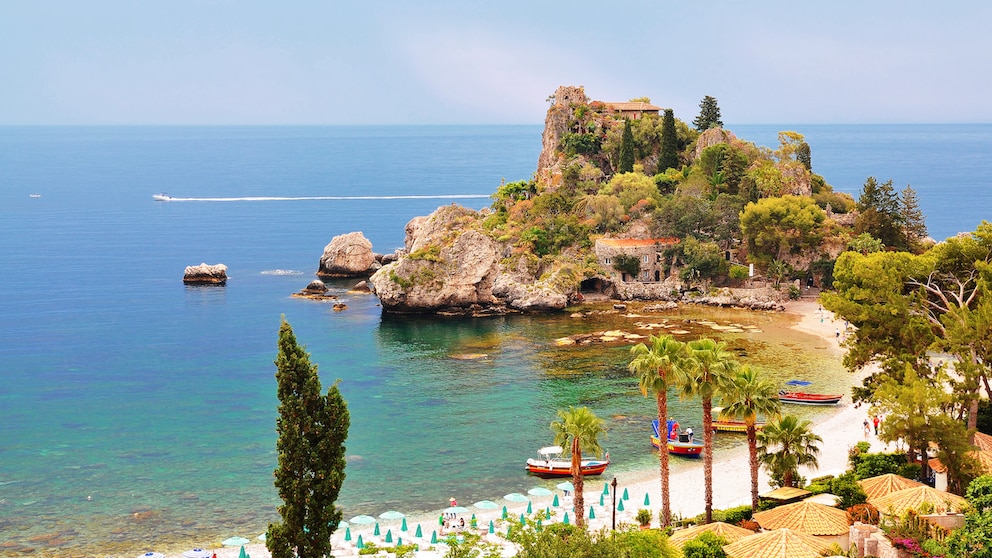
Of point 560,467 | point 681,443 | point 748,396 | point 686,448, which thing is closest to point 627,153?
point 681,443

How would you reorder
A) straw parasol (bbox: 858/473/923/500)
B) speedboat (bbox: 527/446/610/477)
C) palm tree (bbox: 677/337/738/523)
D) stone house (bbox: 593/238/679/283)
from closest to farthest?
palm tree (bbox: 677/337/738/523)
straw parasol (bbox: 858/473/923/500)
speedboat (bbox: 527/446/610/477)
stone house (bbox: 593/238/679/283)

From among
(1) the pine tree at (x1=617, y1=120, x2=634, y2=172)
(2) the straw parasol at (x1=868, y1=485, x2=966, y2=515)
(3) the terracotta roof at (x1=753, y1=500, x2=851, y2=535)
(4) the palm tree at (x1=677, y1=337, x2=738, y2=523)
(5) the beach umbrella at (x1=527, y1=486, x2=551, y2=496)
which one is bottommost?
(5) the beach umbrella at (x1=527, y1=486, x2=551, y2=496)

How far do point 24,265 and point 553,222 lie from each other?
2662 inches

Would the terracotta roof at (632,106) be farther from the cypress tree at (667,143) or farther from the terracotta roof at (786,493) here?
the terracotta roof at (786,493)

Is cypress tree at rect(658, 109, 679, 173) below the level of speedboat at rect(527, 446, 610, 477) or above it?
above

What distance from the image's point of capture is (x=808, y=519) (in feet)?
118

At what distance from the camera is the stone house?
93500 millimetres

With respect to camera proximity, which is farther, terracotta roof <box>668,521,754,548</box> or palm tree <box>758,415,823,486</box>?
palm tree <box>758,415,823,486</box>

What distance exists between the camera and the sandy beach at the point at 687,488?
137 ft

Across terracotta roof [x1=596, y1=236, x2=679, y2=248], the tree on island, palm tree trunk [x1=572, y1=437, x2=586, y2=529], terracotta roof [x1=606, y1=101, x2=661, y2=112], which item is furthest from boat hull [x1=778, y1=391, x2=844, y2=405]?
terracotta roof [x1=606, y1=101, x2=661, y2=112]

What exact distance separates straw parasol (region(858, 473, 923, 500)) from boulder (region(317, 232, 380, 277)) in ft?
251

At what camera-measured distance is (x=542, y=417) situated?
2318 inches

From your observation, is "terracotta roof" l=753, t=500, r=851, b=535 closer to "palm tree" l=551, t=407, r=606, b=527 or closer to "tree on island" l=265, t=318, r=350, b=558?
"palm tree" l=551, t=407, r=606, b=527

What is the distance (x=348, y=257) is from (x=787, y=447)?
2911 inches
